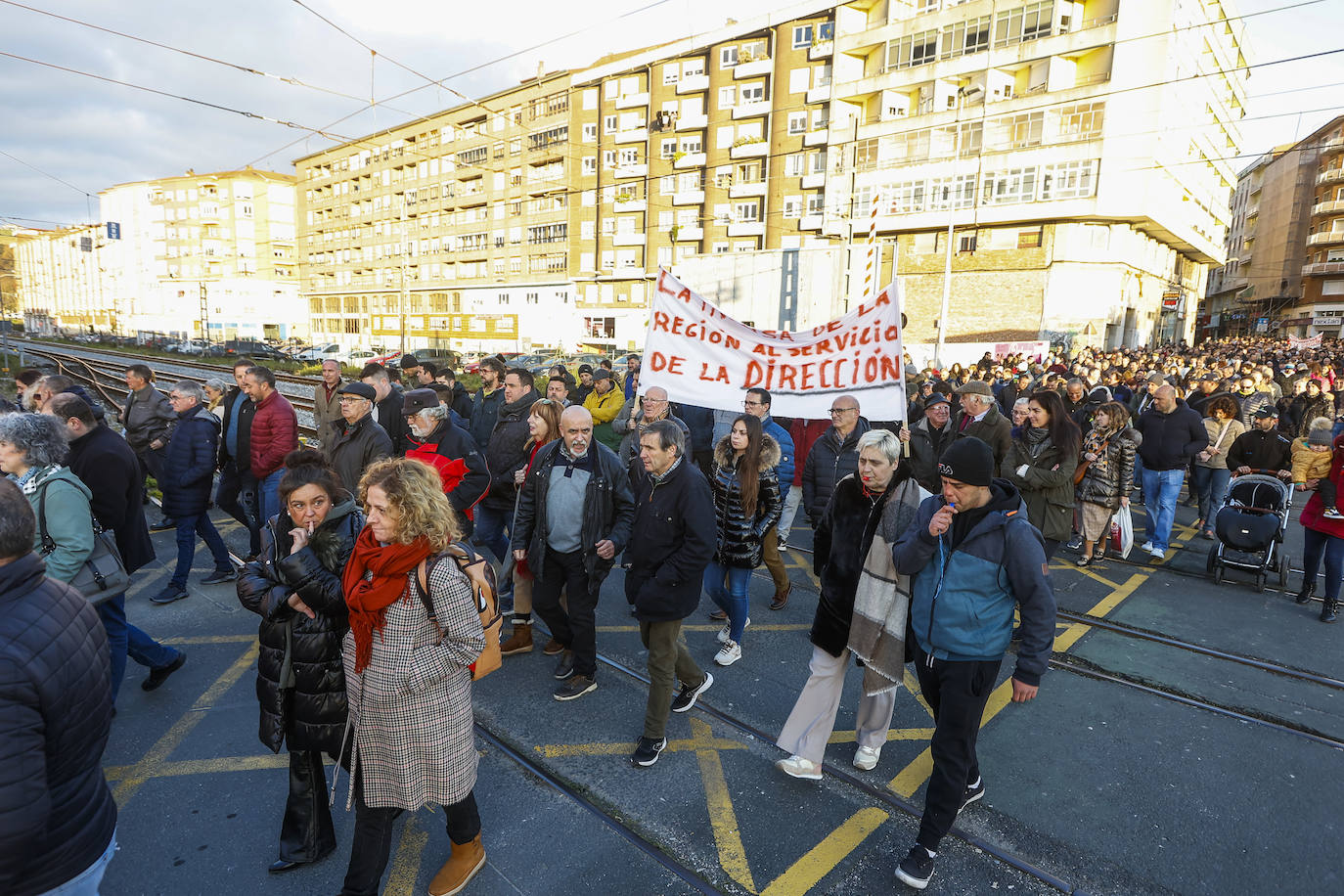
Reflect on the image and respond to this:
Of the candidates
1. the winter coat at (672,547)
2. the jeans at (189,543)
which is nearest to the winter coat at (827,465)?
the winter coat at (672,547)

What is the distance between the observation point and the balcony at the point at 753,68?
147 ft

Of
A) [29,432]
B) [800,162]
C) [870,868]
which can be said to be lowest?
[870,868]

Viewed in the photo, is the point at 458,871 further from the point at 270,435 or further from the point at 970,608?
the point at 270,435

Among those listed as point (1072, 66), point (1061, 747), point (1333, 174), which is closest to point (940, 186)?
point (1072, 66)

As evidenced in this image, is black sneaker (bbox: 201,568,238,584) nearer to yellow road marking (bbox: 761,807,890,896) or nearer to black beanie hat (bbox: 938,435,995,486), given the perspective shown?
yellow road marking (bbox: 761,807,890,896)

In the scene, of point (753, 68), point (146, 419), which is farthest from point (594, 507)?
point (753, 68)

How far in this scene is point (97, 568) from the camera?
3814 millimetres

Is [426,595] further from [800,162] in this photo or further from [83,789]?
[800,162]

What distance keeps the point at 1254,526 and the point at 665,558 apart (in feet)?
21.1

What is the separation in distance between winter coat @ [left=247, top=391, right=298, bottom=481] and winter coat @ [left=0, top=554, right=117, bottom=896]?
463 centimetres

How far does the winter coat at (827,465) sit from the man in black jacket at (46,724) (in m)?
4.83

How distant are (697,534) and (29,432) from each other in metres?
3.50

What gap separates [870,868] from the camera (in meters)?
3.26

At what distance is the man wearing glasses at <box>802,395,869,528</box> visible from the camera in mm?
5910
